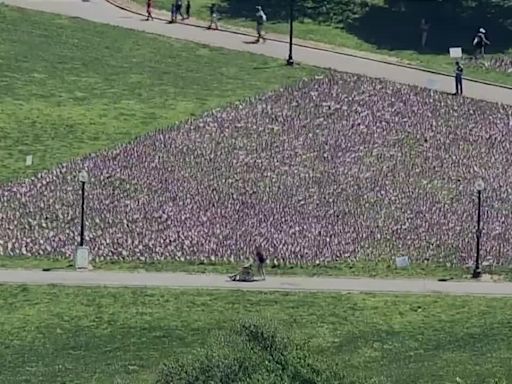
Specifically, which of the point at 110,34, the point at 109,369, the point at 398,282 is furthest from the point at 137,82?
the point at 109,369

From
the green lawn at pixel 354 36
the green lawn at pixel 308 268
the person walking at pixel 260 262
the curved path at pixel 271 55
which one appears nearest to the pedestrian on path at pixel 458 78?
the curved path at pixel 271 55

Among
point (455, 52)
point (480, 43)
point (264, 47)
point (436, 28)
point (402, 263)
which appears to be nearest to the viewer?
point (402, 263)

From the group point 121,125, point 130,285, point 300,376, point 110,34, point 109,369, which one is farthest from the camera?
point 110,34

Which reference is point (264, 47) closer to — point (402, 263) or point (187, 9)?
point (187, 9)

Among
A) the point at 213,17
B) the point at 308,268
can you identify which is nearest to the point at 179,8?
the point at 213,17

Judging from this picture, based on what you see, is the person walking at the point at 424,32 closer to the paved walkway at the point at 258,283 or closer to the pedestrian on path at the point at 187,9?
the pedestrian on path at the point at 187,9

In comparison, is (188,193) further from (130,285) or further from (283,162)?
(130,285)

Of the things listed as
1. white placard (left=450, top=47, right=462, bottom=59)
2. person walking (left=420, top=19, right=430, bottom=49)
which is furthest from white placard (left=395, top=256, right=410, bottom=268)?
person walking (left=420, top=19, right=430, bottom=49)
